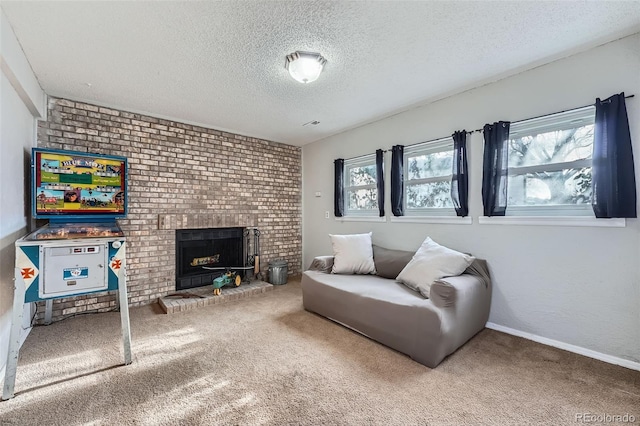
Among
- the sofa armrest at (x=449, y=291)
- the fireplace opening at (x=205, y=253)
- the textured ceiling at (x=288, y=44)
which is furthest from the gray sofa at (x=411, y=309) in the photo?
the textured ceiling at (x=288, y=44)

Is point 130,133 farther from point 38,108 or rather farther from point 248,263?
point 248,263

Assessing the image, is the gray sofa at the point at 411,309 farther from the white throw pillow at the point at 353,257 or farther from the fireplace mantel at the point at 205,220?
the fireplace mantel at the point at 205,220

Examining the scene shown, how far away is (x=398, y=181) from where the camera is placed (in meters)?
3.63

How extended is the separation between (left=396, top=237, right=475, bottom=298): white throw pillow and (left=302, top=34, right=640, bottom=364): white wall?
1.51 ft

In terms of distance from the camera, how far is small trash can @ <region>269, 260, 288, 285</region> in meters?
4.46

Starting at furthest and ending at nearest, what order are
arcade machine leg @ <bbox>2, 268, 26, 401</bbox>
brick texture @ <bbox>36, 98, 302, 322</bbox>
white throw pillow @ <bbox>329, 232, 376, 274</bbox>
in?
white throw pillow @ <bbox>329, 232, 376, 274</bbox> → brick texture @ <bbox>36, 98, 302, 322</bbox> → arcade machine leg @ <bbox>2, 268, 26, 401</bbox>

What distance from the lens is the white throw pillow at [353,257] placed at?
346 cm

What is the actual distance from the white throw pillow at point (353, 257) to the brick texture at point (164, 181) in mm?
1700

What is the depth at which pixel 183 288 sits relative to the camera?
3906mm

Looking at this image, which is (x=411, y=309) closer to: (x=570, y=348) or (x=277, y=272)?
(x=570, y=348)

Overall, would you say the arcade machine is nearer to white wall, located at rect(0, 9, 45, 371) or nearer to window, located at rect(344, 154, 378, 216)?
white wall, located at rect(0, 9, 45, 371)

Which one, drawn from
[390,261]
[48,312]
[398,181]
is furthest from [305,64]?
[48,312]

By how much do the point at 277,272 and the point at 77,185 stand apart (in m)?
2.74

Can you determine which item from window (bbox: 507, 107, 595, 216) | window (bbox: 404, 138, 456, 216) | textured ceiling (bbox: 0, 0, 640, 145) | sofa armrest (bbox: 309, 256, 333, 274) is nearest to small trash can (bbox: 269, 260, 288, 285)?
sofa armrest (bbox: 309, 256, 333, 274)
